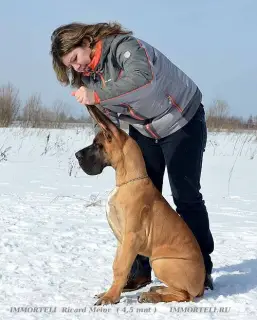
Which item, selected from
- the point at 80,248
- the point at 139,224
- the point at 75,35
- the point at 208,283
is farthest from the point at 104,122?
the point at 80,248

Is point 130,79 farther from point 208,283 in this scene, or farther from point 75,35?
point 208,283

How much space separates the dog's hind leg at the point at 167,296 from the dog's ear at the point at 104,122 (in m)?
1.08

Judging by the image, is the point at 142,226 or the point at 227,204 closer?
the point at 142,226

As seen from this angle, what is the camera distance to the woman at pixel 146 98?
9.79ft

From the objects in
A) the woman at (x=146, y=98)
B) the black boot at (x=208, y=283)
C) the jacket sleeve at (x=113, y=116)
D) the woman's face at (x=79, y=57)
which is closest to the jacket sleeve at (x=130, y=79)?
the woman at (x=146, y=98)

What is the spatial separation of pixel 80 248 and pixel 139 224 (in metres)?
1.41

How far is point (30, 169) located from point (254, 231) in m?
5.51

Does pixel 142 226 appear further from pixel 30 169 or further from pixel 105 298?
pixel 30 169

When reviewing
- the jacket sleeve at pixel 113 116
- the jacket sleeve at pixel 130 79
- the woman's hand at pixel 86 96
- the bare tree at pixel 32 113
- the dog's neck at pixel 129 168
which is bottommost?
the bare tree at pixel 32 113

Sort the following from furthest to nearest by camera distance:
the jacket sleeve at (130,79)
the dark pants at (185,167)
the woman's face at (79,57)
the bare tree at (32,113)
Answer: the bare tree at (32,113), the dark pants at (185,167), the woman's face at (79,57), the jacket sleeve at (130,79)

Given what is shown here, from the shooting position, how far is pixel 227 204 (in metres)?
6.98

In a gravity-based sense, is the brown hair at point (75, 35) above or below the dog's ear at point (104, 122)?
above

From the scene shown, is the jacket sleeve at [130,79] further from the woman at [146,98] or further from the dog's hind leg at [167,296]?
the dog's hind leg at [167,296]

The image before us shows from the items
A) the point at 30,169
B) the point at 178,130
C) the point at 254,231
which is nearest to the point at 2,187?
the point at 30,169
